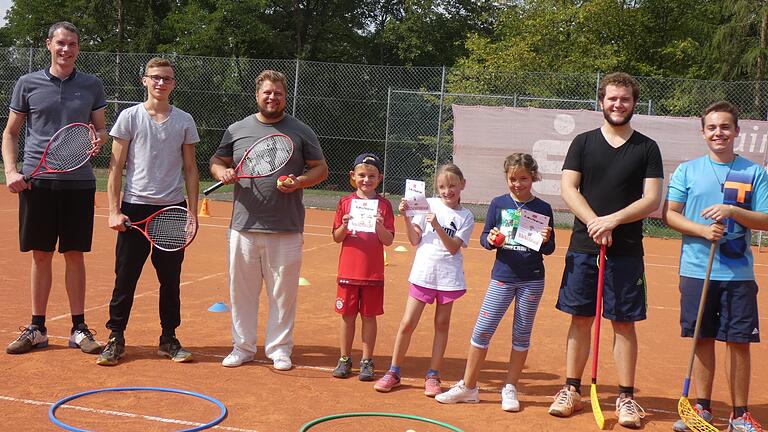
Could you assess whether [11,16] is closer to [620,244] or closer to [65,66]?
[65,66]

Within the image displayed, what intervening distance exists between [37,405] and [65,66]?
245cm

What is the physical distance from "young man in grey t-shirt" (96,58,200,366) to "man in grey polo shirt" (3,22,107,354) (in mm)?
245

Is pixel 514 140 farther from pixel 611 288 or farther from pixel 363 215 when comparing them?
pixel 611 288

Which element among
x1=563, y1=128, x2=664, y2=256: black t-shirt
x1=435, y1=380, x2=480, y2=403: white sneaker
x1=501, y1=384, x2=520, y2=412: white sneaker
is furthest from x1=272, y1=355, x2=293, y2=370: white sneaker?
x1=563, y1=128, x2=664, y2=256: black t-shirt

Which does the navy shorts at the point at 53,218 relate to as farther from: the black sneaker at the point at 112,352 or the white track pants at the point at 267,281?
A: the white track pants at the point at 267,281

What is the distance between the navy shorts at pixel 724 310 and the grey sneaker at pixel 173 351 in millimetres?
3339

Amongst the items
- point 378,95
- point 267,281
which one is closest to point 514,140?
point 378,95

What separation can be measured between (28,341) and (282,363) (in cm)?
183

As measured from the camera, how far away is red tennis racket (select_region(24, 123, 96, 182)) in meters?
5.78

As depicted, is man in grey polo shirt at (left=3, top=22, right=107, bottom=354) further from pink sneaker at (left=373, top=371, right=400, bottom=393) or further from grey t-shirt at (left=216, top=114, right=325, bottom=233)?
pink sneaker at (left=373, top=371, right=400, bottom=393)

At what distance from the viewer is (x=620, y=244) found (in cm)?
494

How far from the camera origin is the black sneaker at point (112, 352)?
5.63 m

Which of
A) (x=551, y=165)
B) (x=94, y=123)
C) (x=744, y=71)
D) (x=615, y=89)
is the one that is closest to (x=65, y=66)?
(x=94, y=123)

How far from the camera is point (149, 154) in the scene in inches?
226
